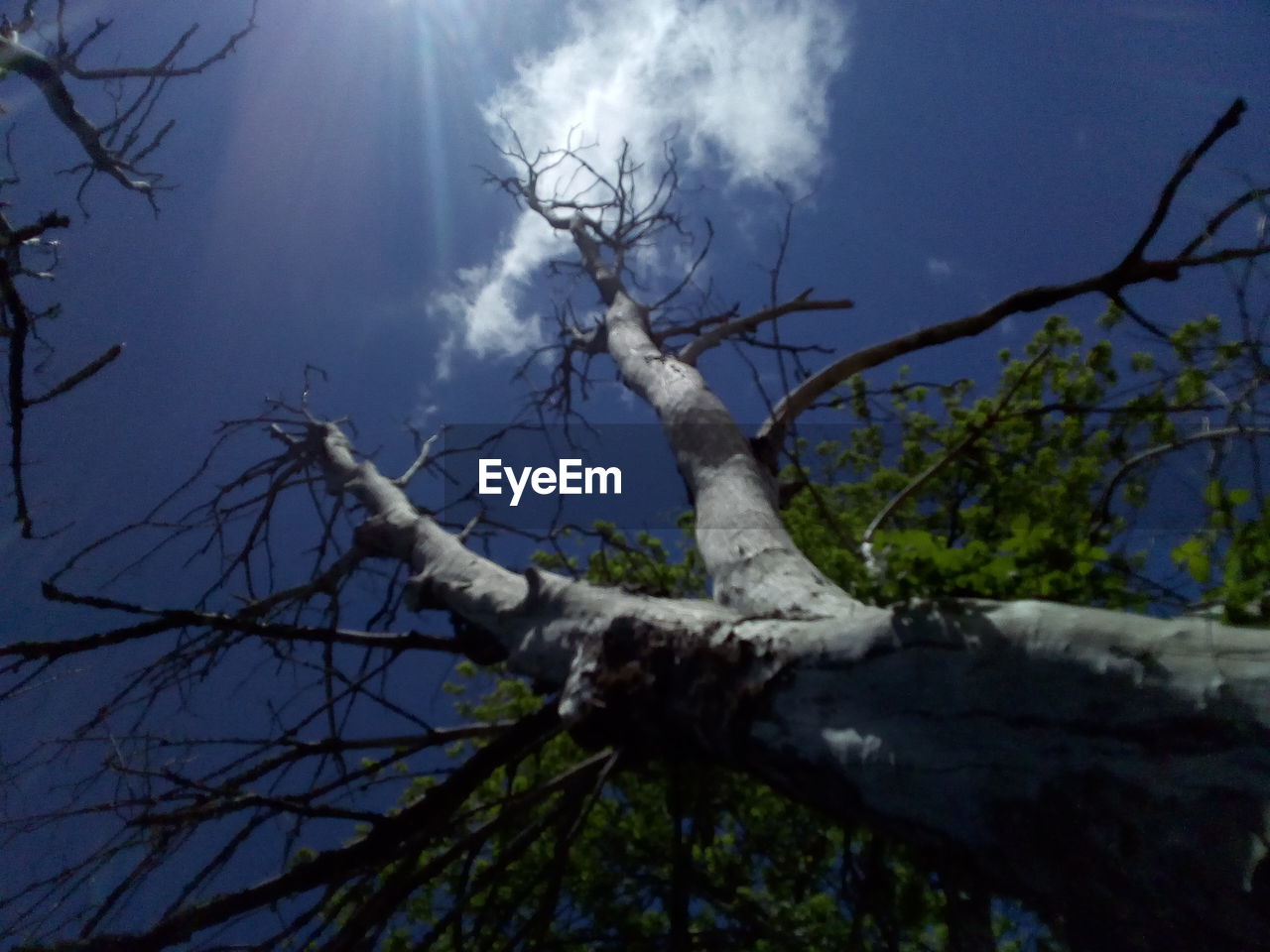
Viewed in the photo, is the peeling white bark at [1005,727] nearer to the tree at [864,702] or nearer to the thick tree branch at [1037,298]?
the tree at [864,702]

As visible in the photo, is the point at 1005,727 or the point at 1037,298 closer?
the point at 1005,727

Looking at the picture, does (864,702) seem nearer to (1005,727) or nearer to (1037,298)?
(1005,727)

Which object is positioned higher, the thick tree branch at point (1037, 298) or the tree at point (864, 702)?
the thick tree branch at point (1037, 298)

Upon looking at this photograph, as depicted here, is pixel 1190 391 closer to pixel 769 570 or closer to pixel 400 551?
pixel 769 570

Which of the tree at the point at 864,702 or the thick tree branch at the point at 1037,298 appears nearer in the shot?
the tree at the point at 864,702

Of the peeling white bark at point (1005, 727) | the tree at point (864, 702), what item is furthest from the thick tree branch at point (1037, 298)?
the peeling white bark at point (1005, 727)

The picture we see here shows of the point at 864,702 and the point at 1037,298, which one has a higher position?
the point at 1037,298

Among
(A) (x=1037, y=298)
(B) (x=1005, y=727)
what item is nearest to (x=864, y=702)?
(B) (x=1005, y=727)

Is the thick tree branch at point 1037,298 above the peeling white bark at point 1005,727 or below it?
above

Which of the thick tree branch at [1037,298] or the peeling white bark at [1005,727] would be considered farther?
the thick tree branch at [1037,298]

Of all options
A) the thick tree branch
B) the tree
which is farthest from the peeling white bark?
the thick tree branch

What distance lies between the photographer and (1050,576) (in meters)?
1.43

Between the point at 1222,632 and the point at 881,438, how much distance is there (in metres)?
6.21

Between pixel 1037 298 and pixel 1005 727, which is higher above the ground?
pixel 1037 298
